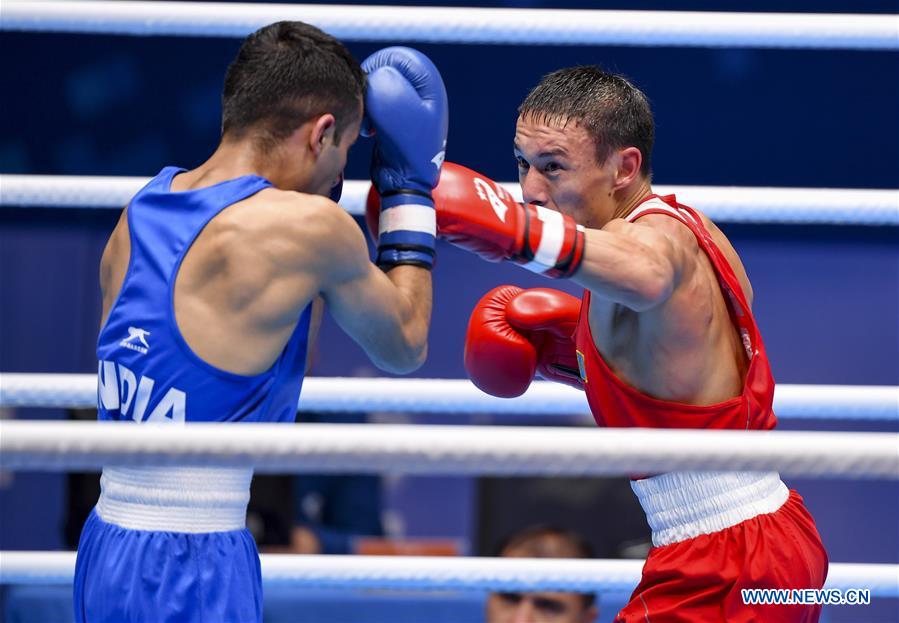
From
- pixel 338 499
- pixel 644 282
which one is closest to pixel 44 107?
pixel 338 499

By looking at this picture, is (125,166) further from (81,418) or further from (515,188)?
(515,188)

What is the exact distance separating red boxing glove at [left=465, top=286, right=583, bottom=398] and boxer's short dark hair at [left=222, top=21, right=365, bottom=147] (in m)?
0.53

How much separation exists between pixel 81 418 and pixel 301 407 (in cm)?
159

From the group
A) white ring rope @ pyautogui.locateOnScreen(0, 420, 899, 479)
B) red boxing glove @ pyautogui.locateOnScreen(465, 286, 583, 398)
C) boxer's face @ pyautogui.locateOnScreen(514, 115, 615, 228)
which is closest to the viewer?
white ring rope @ pyautogui.locateOnScreen(0, 420, 899, 479)

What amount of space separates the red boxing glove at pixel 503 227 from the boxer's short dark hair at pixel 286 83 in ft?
0.70

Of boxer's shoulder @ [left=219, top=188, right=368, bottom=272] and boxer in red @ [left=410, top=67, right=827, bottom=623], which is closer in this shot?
boxer's shoulder @ [left=219, top=188, right=368, bottom=272]

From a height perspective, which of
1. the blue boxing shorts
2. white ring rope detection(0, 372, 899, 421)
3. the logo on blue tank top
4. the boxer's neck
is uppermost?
the boxer's neck

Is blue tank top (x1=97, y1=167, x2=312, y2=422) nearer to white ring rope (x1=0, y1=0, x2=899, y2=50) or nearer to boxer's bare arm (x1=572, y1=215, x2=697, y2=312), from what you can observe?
boxer's bare arm (x1=572, y1=215, x2=697, y2=312)

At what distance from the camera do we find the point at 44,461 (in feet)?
3.76

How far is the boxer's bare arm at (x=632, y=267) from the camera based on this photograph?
5.37 ft

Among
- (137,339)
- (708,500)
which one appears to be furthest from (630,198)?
(137,339)

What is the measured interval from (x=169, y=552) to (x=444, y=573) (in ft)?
2.29

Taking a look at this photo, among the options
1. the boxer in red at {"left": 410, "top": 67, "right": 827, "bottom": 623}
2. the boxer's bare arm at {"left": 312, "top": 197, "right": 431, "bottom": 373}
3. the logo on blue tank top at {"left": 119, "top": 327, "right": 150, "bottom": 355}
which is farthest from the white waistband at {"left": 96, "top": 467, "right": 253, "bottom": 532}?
the boxer in red at {"left": 410, "top": 67, "right": 827, "bottom": 623}

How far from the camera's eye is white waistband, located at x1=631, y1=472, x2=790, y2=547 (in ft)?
5.83
